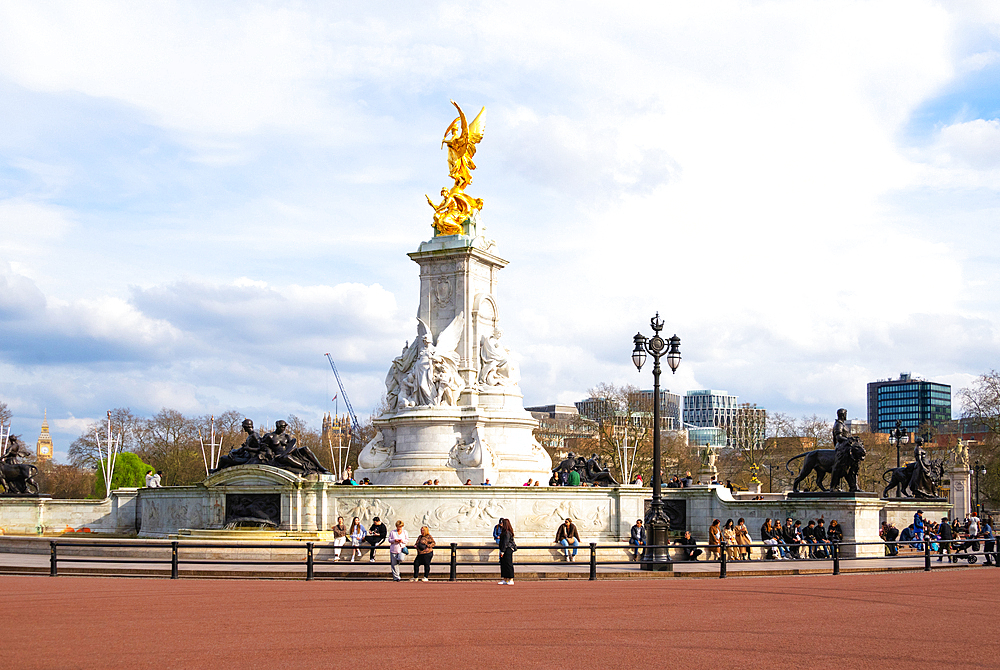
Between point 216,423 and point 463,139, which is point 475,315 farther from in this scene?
point 216,423

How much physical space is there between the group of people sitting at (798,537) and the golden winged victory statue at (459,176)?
18.0m

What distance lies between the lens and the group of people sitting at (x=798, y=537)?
3097cm

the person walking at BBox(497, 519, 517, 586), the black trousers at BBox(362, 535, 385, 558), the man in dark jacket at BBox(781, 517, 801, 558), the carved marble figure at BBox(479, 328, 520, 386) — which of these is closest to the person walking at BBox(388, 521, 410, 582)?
the person walking at BBox(497, 519, 517, 586)

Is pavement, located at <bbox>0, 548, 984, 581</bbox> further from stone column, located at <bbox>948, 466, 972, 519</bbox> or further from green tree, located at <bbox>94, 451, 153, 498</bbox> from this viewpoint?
green tree, located at <bbox>94, 451, 153, 498</bbox>

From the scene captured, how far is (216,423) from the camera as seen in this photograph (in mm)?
98625

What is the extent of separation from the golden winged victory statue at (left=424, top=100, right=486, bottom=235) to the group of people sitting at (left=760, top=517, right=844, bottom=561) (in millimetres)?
18046

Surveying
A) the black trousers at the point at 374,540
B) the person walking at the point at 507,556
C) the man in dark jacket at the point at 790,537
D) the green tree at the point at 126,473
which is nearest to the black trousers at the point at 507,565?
the person walking at the point at 507,556

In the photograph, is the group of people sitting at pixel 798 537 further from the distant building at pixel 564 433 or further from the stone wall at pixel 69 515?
the distant building at pixel 564 433

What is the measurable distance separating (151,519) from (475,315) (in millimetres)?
14222

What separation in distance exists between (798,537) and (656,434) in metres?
8.25

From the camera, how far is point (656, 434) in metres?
27.0

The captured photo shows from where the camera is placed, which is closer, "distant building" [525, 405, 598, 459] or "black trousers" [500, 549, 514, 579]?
"black trousers" [500, 549, 514, 579]

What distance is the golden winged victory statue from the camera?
148 ft

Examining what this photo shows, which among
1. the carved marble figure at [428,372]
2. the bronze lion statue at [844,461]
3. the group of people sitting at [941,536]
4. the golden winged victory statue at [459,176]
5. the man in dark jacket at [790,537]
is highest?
the golden winged victory statue at [459,176]
